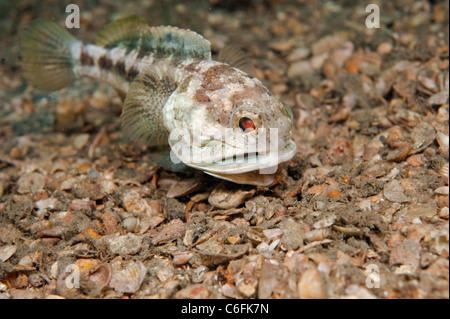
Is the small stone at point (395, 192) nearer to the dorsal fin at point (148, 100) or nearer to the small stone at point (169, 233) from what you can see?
the small stone at point (169, 233)

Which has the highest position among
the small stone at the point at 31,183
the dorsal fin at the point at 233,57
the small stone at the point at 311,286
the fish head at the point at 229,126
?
the dorsal fin at the point at 233,57

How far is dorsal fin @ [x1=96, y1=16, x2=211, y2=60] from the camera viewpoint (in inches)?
147

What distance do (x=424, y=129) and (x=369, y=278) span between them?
1.85 meters

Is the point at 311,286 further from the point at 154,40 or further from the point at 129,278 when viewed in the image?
the point at 154,40

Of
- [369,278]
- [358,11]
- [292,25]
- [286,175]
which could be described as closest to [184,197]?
[286,175]

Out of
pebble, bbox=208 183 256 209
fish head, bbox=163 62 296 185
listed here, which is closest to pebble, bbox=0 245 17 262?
fish head, bbox=163 62 296 185

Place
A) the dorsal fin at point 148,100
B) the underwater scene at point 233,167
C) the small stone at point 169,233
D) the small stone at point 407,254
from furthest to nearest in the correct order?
the dorsal fin at point 148,100, the small stone at point 169,233, the underwater scene at point 233,167, the small stone at point 407,254

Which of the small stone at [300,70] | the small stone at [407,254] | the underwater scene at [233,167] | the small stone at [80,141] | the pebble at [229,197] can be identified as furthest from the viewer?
the small stone at [300,70]

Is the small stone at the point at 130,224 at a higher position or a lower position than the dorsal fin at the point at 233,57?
lower

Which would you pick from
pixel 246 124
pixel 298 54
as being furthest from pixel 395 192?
pixel 298 54

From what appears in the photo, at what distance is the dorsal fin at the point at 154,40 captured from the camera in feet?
12.2

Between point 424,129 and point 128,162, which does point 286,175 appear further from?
point 128,162

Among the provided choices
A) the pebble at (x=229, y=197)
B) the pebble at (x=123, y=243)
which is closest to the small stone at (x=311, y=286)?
the pebble at (x=229, y=197)

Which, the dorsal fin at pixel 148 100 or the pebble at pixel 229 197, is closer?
the pebble at pixel 229 197
